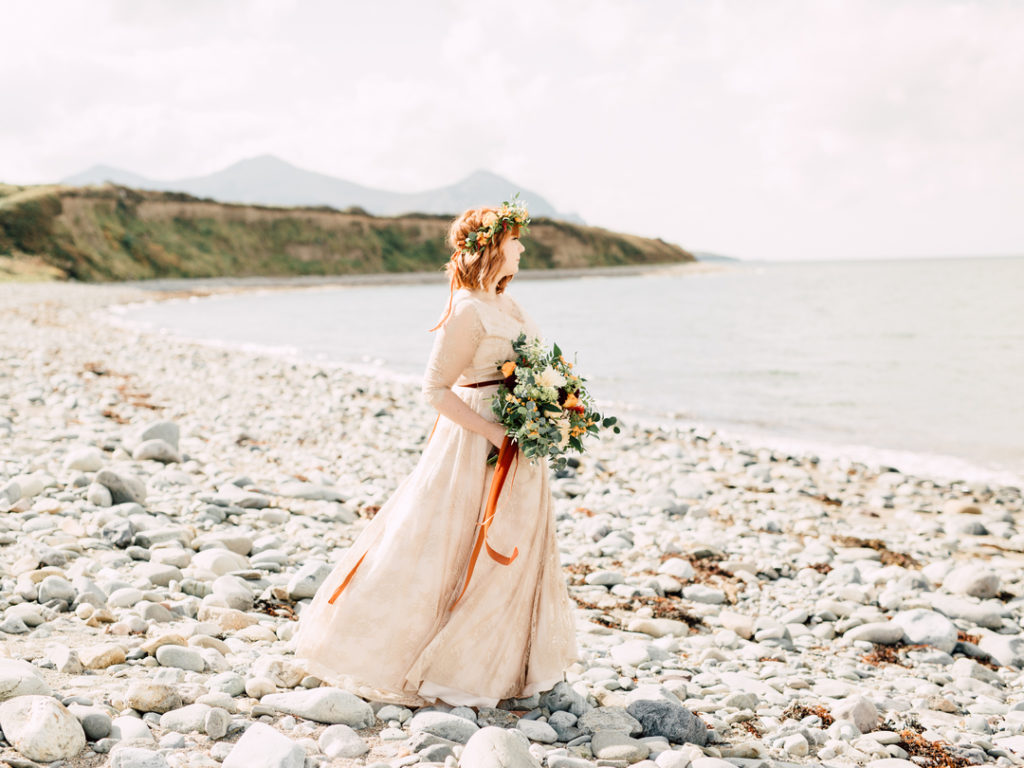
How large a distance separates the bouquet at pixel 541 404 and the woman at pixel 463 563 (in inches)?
4.5

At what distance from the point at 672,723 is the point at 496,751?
3.71ft

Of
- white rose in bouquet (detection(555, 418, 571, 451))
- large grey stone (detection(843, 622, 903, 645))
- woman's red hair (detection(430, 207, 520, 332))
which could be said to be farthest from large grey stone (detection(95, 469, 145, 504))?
large grey stone (detection(843, 622, 903, 645))

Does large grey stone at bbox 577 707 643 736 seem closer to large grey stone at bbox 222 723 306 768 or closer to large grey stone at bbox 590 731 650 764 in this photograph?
large grey stone at bbox 590 731 650 764

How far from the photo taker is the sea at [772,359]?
16.1m

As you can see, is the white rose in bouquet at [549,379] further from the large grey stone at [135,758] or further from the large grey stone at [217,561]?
the large grey stone at [217,561]

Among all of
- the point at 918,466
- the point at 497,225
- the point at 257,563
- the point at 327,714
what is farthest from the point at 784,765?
the point at 918,466

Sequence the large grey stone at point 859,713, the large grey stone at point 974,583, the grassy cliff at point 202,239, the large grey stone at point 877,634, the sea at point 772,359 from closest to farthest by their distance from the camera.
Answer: the large grey stone at point 859,713 < the large grey stone at point 877,634 < the large grey stone at point 974,583 < the sea at point 772,359 < the grassy cliff at point 202,239

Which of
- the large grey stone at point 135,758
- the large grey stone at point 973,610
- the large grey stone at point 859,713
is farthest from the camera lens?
the large grey stone at point 973,610

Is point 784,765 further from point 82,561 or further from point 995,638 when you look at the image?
point 82,561

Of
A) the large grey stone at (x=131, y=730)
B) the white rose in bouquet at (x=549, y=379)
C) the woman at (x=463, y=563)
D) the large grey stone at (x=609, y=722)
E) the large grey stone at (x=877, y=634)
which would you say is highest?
the white rose in bouquet at (x=549, y=379)

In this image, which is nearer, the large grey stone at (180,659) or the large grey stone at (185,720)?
the large grey stone at (185,720)

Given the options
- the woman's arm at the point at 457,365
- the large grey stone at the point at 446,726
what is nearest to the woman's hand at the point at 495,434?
the woman's arm at the point at 457,365

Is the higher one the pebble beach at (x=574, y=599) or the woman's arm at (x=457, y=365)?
the woman's arm at (x=457, y=365)

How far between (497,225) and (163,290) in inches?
2815
